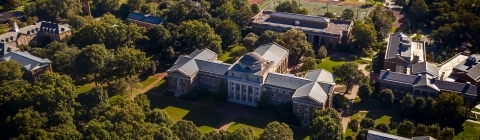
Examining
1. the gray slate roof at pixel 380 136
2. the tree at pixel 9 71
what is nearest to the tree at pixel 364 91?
the gray slate roof at pixel 380 136

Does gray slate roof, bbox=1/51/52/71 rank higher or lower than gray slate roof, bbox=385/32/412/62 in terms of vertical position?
lower

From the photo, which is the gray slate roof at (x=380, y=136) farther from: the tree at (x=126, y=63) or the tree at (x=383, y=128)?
the tree at (x=126, y=63)

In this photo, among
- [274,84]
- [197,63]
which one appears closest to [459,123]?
[274,84]

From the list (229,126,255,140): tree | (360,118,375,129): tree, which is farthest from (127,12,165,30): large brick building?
(360,118,375,129): tree

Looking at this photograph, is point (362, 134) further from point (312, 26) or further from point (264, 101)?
point (312, 26)

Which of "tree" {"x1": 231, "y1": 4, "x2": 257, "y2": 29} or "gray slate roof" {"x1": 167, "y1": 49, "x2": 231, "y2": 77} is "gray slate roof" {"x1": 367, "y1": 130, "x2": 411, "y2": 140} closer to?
"gray slate roof" {"x1": 167, "y1": 49, "x2": 231, "y2": 77}

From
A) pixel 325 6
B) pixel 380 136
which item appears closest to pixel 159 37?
pixel 380 136

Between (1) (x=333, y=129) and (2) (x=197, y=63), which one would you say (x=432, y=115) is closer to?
(1) (x=333, y=129)
